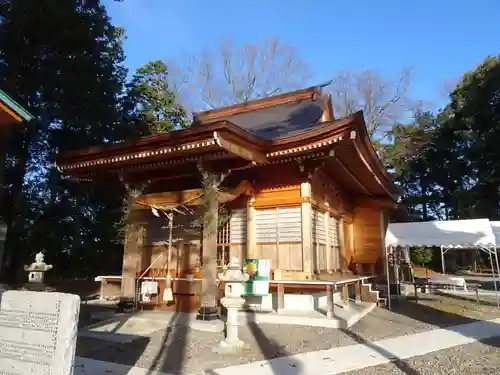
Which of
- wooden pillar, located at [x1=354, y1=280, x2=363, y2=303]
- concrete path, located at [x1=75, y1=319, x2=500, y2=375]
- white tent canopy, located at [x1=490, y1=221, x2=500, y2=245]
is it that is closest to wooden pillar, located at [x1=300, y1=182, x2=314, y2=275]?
concrete path, located at [x1=75, y1=319, x2=500, y2=375]

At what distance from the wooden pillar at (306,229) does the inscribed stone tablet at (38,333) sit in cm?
634

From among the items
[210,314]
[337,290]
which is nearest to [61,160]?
[210,314]

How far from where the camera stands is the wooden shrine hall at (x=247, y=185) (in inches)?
313

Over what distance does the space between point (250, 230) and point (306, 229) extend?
146 centimetres

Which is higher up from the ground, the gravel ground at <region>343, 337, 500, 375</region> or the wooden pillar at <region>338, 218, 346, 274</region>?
the wooden pillar at <region>338, 218, 346, 274</region>

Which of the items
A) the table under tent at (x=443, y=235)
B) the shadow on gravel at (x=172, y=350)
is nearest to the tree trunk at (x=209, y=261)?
the shadow on gravel at (x=172, y=350)

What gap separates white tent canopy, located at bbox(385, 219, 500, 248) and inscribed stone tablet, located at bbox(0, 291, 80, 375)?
9.49 meters

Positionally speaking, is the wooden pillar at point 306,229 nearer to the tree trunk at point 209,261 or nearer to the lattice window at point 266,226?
the lattice window at point 266,226

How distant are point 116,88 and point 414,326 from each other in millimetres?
13771

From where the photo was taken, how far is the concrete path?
4617mm

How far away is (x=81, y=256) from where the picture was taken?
1550 centimetres

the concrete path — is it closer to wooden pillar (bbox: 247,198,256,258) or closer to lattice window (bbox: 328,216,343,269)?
wooden pillar (bbox: 247,198,256,258)

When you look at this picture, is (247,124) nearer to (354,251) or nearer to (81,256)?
Result: (354,251)

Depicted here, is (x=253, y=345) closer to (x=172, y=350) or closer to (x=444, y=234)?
(x=172, y=350)
